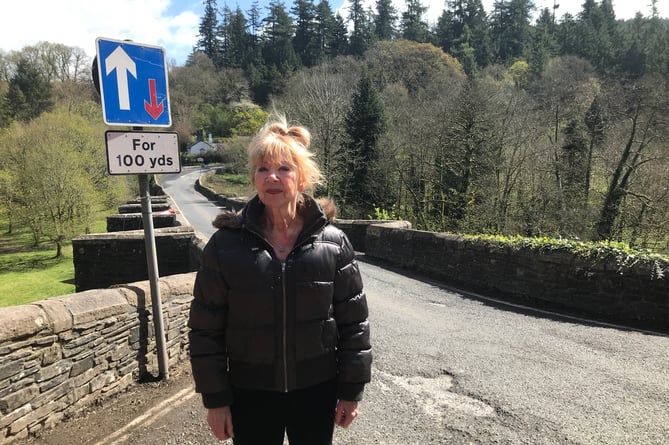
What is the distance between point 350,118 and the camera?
105ft

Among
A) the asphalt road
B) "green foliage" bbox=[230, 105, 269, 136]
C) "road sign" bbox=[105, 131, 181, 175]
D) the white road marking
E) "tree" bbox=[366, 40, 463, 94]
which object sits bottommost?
the asphalt road

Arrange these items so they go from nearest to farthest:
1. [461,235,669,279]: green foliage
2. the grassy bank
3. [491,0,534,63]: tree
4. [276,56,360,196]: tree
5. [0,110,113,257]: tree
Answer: [461,235,669,279]: green foliage, the grassy bank, [0,110,113,257]: tree, [276,56,360,196]: tree, [491,0,534,63]: tree

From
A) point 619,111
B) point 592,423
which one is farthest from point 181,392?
point 619,111

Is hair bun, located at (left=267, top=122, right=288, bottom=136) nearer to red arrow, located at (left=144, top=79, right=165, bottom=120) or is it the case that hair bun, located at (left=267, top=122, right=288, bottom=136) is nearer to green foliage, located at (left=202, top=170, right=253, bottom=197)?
red arrow, located at (left=144, top=79, right=165, bottom=120)

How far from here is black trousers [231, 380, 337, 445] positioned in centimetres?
203

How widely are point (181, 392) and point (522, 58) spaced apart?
75.3 metres

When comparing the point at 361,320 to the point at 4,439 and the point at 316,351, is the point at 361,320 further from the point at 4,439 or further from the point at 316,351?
the point at 4,439

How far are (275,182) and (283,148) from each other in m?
0.17

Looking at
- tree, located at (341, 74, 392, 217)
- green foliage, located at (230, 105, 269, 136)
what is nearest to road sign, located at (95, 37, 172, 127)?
tree, located at (341, 74, 392, 217)

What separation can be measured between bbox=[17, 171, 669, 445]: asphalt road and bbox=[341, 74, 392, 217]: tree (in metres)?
22.6

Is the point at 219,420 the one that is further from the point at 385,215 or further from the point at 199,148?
the point at 199,148

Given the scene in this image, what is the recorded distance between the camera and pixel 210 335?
1.98 m

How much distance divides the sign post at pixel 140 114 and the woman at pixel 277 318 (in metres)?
2.36

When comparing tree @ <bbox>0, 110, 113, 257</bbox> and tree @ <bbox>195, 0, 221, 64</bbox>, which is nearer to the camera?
tree @ <bbox>0, 110, 113, 257</bbox>
